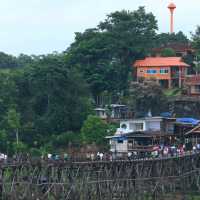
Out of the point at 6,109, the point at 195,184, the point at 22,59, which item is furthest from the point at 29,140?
the point at 22,59

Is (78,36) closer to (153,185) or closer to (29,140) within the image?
(29,140)

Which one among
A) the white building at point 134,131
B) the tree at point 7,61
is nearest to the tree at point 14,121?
the white building at point 134,131

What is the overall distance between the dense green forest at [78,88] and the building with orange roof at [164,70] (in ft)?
3.34

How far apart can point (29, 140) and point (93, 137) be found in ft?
15.6

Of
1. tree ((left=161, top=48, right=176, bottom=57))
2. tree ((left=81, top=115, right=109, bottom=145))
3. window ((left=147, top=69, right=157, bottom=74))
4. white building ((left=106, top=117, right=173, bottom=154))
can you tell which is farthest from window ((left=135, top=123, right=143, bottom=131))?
tree ((left=161, top=48, right=176, bottom=57))

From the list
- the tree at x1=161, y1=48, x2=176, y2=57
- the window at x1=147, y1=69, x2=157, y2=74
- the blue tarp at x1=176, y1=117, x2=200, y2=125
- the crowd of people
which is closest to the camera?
the crowd of people

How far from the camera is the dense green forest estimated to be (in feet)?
202

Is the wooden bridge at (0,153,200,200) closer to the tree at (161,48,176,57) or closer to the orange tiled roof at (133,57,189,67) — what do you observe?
the orange tiled roof at (133,57,189,67)

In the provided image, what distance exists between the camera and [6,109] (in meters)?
64.6

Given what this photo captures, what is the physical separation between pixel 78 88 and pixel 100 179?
2054 centimetres

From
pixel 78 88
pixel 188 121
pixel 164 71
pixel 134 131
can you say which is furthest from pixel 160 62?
pixel 134 131

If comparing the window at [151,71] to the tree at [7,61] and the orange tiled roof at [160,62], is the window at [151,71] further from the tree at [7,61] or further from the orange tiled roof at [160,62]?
the tree at [7,61]

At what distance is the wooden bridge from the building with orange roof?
2450 cm

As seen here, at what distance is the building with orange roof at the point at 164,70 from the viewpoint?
75.1 metres
